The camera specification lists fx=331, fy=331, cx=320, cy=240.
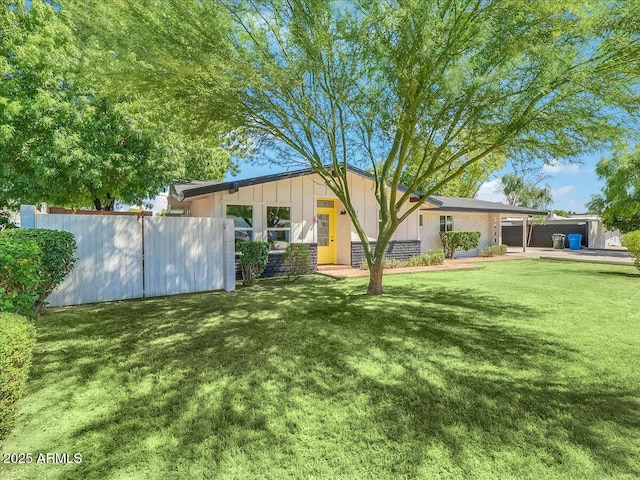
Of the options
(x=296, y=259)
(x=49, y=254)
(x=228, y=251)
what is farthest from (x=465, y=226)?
(x=49, y=254)

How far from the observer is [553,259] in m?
16.3

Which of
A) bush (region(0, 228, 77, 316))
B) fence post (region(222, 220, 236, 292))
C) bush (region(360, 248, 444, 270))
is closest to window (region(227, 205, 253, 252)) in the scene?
fence post (region(222, 220, 236, 292))

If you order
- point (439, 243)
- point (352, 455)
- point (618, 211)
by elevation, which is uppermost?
point (618, 211)

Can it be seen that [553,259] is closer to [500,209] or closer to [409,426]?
[500,209]

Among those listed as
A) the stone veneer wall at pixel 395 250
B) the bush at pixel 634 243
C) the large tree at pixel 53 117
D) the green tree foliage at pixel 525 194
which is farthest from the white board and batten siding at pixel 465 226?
the green tree foliage at pixel 525 194

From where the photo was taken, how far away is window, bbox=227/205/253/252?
10.8 meters

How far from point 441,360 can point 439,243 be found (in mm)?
14865

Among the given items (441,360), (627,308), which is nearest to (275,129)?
(441,360)

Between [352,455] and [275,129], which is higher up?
[275,129]

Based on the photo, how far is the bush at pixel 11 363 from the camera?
2279 millimetres

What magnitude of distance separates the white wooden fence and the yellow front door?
5.20m

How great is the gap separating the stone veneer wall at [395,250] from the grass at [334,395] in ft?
23.0

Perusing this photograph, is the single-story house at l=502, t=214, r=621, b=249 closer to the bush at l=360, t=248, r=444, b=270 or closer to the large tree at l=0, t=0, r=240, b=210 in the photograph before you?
the bush at l=360, t=248, r=444, b=270

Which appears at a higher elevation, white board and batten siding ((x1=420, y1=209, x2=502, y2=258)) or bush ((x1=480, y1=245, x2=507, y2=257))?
white board and batten siding ((x1=420, y1=209, x2=502, y2=258))
